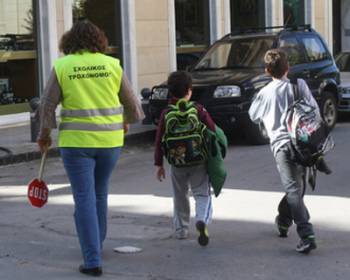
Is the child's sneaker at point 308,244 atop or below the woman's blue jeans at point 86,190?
below

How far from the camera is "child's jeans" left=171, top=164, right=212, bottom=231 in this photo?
6242 millimetres

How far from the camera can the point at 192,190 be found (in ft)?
20.7

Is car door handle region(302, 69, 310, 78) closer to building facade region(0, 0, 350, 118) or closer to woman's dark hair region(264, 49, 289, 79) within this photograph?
building facade region(0, 0, 350, 118)

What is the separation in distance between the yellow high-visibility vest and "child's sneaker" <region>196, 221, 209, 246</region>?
113 cm

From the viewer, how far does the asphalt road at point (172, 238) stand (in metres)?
5.61

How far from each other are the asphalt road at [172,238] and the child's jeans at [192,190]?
0.75 feet

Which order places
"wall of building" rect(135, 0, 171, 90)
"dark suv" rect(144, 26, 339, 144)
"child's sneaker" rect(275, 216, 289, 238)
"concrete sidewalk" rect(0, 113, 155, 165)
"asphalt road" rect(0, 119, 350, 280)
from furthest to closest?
"wall of building" rect(135, 0, 171, 90), "dark suv" rect(144, 26, 339, 144), "concrete sidewalk" rect(0, 113, 155, 165), "child's sneaker" rect(275, 216, 289, 238), "asphalt road" rect(0, 119, 350, 280)

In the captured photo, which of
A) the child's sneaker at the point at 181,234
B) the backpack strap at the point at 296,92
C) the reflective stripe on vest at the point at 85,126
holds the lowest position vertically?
the child's sneaker at the point at 181,234

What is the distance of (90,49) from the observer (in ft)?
18.1

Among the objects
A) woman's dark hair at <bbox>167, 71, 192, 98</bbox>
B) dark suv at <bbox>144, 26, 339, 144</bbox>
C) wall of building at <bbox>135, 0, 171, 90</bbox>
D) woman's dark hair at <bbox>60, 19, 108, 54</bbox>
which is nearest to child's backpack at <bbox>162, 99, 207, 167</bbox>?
woman's dark hair at <bbox>167, 71, 192, 98</bbox>

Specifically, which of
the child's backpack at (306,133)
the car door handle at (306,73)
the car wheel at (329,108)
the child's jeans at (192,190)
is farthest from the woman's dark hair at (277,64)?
the car wheel at (329,108)

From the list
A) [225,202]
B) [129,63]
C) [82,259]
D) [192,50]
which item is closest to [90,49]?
[82,259]

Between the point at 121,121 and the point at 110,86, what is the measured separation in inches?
10.9

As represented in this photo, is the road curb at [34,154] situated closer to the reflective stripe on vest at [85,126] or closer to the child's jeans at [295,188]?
Answer: the reflective stripe on vest at [85,126]
